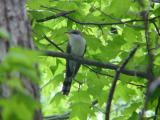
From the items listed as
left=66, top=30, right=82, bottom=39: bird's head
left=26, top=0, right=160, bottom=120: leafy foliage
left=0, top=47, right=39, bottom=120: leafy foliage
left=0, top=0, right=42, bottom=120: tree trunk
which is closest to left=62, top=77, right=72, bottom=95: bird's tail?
left=26, top=0, right=160, bottom=120: leafy foliage

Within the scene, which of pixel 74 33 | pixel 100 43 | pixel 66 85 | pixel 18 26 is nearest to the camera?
pixel 18 26

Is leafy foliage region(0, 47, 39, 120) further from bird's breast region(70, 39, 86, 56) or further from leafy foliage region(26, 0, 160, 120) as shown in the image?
bird's breast region(70, 39, 86, 56)

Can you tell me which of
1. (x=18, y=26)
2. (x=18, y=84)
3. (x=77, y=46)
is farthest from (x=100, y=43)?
(x=18, y=84)

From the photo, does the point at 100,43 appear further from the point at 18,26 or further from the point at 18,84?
the point at 18,84

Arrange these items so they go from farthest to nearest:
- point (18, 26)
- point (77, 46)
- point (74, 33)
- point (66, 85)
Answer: point (77, 46), point (74, 33), point (66, 85), point (18, 26)

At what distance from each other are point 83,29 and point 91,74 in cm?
47

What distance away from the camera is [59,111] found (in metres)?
7.12

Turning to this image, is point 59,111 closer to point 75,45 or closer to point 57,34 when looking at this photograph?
point 75,45

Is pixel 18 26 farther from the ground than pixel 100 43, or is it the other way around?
pixel 18 26

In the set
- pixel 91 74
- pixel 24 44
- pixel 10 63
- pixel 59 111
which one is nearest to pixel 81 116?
pixel 91 74

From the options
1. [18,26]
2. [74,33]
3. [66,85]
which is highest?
[18,26]

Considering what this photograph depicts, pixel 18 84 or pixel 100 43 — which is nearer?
pixel 18 84

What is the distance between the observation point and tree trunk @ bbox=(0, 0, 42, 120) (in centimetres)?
209

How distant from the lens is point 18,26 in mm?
2180
